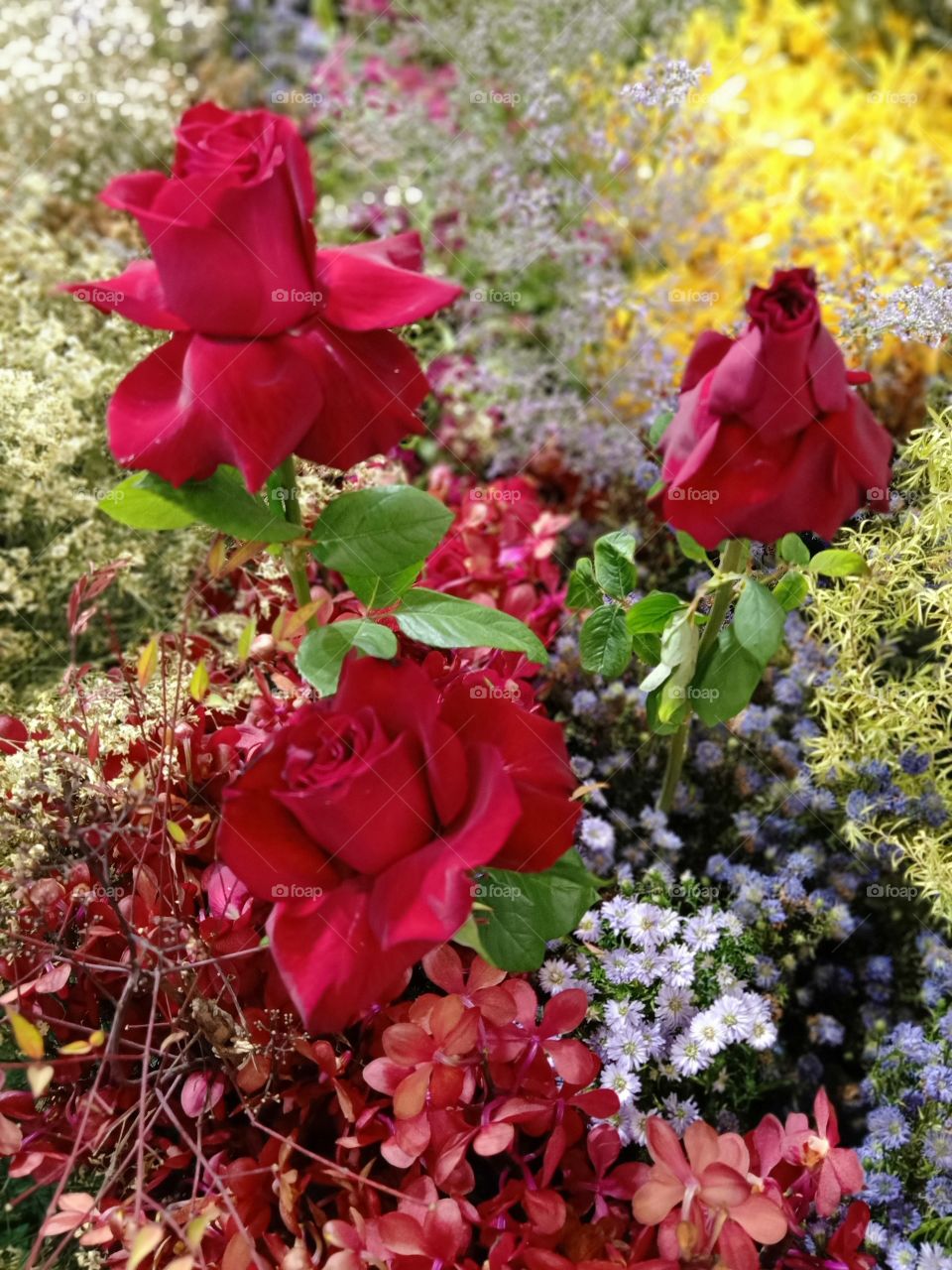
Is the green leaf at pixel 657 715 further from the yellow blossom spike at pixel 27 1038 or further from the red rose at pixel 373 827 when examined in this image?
the yellow blossom spike at pixel 27 1038

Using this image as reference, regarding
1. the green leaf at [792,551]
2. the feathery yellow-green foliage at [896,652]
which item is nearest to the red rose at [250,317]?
the green leaf at [792,551]

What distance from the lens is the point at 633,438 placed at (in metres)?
1.19

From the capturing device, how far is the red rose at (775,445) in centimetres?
52

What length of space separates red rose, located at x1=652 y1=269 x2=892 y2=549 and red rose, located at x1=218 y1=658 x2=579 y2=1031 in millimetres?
157

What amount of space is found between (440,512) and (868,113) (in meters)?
1.37

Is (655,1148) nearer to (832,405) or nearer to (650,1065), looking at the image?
(650,1065)

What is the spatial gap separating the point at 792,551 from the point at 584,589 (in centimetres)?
15

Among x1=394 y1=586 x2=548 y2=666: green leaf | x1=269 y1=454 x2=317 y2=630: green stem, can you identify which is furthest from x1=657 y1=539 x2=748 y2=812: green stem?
x1=269 y1=454 x2=317 y2=630: green stem

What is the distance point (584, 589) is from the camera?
73 cm

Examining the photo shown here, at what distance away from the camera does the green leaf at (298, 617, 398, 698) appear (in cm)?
55

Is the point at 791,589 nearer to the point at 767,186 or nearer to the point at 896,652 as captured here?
the point at 896,652

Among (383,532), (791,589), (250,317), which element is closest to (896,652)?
(791,589)

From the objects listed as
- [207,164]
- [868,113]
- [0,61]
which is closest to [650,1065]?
[207,164]

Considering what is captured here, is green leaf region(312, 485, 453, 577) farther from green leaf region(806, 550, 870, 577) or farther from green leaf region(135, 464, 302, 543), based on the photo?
green leaf region(806, 550, 870, 577)
